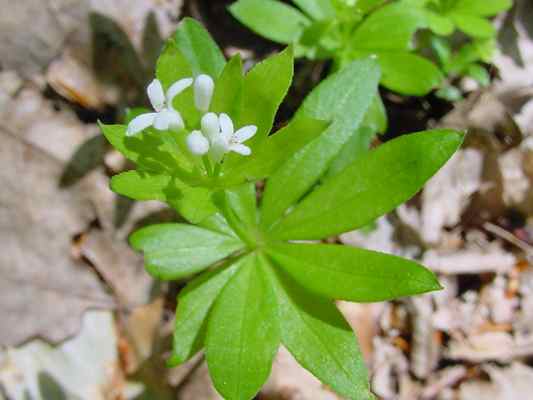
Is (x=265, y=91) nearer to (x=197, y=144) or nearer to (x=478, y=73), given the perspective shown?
(x=197, y=144)

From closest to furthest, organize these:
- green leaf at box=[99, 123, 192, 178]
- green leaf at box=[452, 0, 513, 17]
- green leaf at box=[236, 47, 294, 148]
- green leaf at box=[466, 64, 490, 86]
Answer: green leaf at box=[236, 47, 294, 148]
green leaf at box=[99, 123, 192, 178]
green leaf at box=[452, 0, 513, 17]
green leaf at box=[466, 64, 490, 86]

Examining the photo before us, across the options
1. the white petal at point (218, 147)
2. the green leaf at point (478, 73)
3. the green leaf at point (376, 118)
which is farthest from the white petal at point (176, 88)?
the green leaf at point (478, 73)

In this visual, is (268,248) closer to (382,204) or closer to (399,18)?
(382,204)

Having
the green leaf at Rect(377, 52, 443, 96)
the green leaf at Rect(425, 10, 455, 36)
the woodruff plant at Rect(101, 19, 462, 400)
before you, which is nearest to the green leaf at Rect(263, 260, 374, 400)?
the woodruff plant at Rect(101, 19, 462, 400)

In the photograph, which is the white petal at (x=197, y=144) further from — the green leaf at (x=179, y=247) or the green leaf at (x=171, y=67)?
the green leaf at (x=179, y=247)

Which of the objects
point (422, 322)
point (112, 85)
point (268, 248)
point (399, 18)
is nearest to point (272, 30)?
point (399, 18)

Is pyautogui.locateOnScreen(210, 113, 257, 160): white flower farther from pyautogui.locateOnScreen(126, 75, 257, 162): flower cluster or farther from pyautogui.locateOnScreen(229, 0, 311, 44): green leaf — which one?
pyautogui.locateOnScreen(229, 0, 311, 44): green leaf

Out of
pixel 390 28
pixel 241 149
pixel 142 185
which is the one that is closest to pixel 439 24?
pixel 390 28
